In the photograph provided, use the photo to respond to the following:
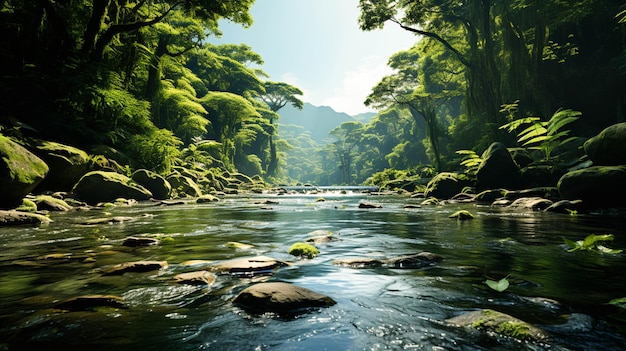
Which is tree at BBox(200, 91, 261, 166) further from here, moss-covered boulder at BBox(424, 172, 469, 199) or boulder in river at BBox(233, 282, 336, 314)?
boulder in river at BBox(233, 282, 336, 314)

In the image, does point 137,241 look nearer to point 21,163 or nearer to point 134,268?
point 134,268

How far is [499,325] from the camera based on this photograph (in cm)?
182

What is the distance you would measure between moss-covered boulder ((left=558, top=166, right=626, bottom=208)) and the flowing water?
3.79 metres

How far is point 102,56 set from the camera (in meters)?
13.9

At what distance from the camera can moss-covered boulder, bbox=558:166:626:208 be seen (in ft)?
24.9

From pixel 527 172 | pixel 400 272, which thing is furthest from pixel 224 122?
pixel 400 272

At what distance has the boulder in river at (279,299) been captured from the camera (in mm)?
2170

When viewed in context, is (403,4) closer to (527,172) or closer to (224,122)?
(527,172)

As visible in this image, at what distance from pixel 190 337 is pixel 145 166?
15585mm

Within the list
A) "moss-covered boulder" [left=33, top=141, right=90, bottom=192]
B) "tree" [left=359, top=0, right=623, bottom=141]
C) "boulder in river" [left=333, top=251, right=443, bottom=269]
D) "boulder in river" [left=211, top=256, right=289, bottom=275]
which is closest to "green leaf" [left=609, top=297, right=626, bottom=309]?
"boulder in river" [left=333, top=251, right=443, bottom=269]

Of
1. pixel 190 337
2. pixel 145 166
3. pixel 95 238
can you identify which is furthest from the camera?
pixel 145 166

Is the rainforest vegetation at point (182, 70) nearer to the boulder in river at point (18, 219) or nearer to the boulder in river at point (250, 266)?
the boulder in river at point (18, 219)

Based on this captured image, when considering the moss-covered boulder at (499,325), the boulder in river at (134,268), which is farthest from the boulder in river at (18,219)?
the moss-covered boulder at (499,325)

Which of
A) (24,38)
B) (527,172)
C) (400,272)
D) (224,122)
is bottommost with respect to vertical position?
(400,272)
